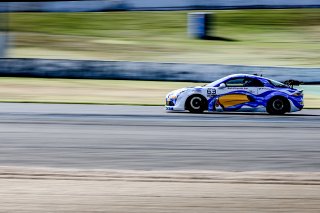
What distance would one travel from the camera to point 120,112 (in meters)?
18.2

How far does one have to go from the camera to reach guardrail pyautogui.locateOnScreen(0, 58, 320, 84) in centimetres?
2717

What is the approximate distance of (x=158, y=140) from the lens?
1295cm

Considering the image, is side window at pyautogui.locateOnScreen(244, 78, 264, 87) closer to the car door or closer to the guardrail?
the car door

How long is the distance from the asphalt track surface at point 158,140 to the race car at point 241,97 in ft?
0.86

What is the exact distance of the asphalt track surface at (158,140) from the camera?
35.0 feet

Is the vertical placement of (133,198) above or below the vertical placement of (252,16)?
below

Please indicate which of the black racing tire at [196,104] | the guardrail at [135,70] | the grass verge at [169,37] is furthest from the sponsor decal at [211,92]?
the grass verge at [169,37]

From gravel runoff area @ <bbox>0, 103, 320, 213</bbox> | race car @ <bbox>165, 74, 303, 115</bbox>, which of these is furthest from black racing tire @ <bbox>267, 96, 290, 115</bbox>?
gravel runoff area @ <bbox>0, 103, 320, 213</bbox>

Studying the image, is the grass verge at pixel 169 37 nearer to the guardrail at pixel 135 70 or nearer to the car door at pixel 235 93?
the guardrail at pixel 135 70

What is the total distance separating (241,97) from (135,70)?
34.4 ft

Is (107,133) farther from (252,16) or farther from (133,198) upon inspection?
(252,16)

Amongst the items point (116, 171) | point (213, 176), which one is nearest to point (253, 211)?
point (213, 176)

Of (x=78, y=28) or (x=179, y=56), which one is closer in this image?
(x=179, y=56)

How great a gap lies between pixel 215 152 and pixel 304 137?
267 cm
